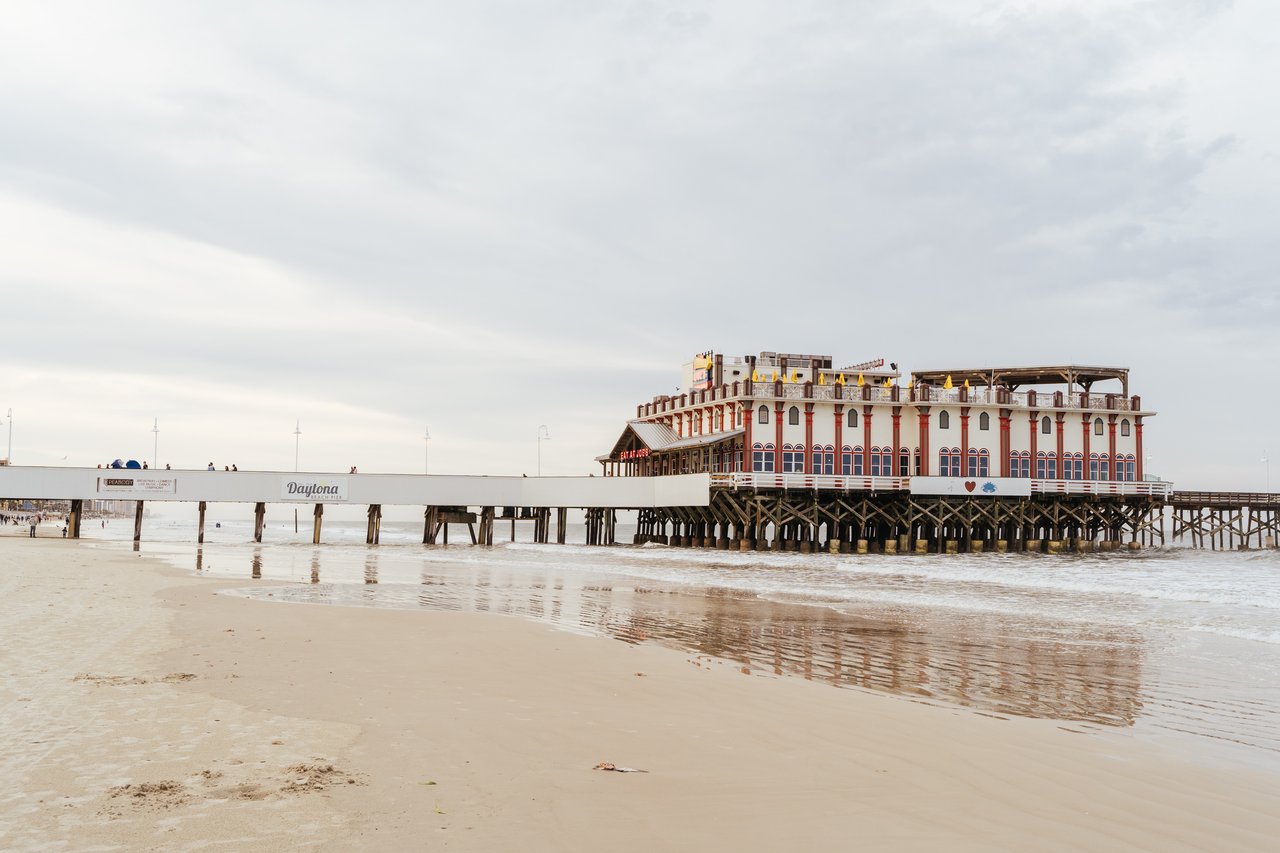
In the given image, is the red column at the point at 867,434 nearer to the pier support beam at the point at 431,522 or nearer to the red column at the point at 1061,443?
the red column at the point at 1061,443

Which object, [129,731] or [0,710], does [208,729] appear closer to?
[129,731]

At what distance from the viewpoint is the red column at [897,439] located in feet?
187

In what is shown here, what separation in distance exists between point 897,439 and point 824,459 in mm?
4878

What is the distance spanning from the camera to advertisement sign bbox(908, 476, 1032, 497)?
179 ft

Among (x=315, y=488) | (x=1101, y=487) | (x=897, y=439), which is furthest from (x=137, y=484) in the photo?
(x=1101, y=487)

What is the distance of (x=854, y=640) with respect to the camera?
629 inches

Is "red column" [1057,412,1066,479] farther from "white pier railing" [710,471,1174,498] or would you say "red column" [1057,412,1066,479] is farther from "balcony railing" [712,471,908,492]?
"balcony railing" [712,471,908,492]

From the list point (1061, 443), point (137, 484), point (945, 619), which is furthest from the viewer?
point (1061, 443)

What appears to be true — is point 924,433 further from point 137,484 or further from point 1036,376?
point 137,484

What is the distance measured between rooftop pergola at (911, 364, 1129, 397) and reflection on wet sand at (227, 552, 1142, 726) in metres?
41.6

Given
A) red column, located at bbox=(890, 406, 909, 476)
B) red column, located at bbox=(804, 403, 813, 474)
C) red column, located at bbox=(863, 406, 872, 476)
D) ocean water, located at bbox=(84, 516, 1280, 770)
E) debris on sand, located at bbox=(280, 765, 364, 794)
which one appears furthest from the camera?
red column, located at bbox=(890, 406, 909, 476)

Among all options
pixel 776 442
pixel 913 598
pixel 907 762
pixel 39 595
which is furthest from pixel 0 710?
pixel 776 442

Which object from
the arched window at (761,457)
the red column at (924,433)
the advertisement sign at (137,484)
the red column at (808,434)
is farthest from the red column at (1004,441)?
the advertisement sign at (137,484)

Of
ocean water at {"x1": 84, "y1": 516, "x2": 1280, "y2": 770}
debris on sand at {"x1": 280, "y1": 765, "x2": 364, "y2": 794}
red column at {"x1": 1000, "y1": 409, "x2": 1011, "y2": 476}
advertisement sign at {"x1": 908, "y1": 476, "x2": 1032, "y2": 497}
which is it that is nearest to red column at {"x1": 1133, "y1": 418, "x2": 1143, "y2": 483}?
red column at {"x1": 1000, "y1": 409, "x2": 1011, "y2": 476}
